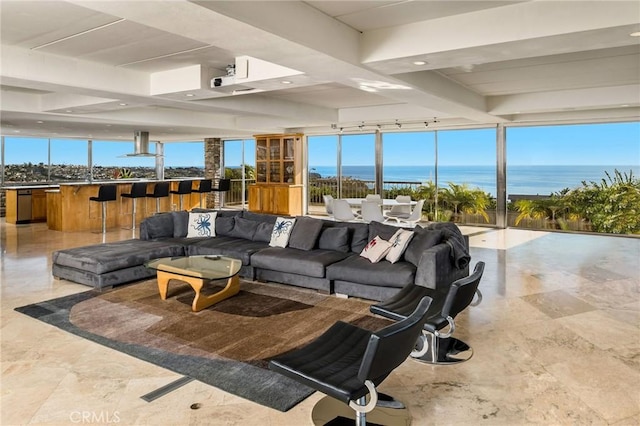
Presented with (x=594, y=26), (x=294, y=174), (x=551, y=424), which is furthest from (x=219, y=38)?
(x=294, y=174)

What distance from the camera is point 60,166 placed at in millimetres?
14875

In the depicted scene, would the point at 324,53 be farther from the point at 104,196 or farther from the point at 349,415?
the point at 104,196

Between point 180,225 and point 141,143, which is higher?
point 141,143

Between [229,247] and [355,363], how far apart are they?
153 inches

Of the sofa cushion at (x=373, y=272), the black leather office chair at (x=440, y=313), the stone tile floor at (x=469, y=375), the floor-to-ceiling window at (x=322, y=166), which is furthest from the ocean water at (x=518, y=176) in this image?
the black leather office chair at (x=440, y=313)

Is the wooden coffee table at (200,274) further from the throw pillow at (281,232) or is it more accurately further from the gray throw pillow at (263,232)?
the gray throw pillow at (263,232)

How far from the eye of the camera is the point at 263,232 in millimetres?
6391

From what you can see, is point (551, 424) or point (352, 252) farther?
point (352, 252)

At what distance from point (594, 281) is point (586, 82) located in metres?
3.02

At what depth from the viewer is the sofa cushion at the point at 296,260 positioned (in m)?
5.17

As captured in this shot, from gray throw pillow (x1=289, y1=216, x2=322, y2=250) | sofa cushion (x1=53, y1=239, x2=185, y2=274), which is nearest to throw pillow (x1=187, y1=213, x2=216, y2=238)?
sofa cushion (x1=53, y1=239, x2=185, y2=274)

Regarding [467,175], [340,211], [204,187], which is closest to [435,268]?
[340,211]

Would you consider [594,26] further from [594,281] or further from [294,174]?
[294,174]

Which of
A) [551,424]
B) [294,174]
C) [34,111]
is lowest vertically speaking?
[551,424]
